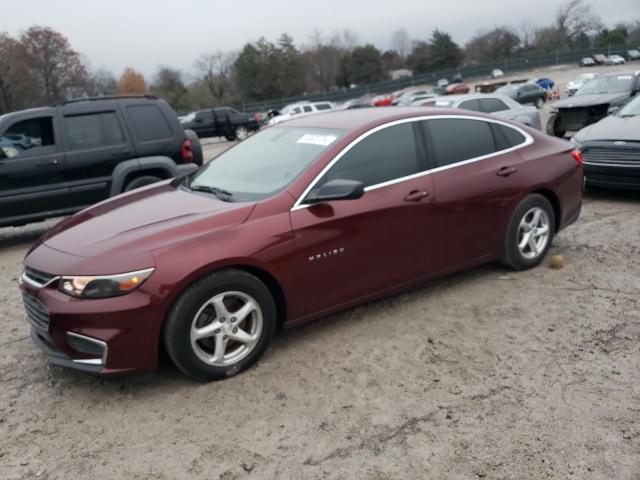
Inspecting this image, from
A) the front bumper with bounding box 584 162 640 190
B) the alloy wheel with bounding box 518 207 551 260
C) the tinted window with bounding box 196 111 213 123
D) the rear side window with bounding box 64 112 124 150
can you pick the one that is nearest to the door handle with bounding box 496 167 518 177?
the alloy wheel with bounding box 518 207 551 260

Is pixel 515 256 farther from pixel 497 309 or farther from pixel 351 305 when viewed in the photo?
pixel 351 305

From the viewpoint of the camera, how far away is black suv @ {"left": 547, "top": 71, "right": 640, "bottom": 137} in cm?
1252

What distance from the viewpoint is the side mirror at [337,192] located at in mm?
3666

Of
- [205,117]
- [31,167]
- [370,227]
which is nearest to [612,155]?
[370,227]

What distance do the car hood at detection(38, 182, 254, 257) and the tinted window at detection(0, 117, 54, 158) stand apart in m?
3.72

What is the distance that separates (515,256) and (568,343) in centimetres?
134

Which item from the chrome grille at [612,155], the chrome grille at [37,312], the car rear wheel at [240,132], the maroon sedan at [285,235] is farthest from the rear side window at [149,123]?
the car rear wheel at [240,132]

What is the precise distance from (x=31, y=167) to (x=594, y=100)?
1160 cm

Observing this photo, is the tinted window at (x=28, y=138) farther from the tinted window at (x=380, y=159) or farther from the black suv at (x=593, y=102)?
the black suv at (x=593, y=102)

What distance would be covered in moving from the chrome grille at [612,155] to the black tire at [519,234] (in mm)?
2753

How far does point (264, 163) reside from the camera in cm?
430

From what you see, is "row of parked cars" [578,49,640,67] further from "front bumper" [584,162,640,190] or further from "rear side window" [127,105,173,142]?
"rear side window" [127,105,173,142]

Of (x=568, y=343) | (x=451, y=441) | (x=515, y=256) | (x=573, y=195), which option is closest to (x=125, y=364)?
(x=451, y=441)

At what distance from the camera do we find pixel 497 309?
4.36 m
